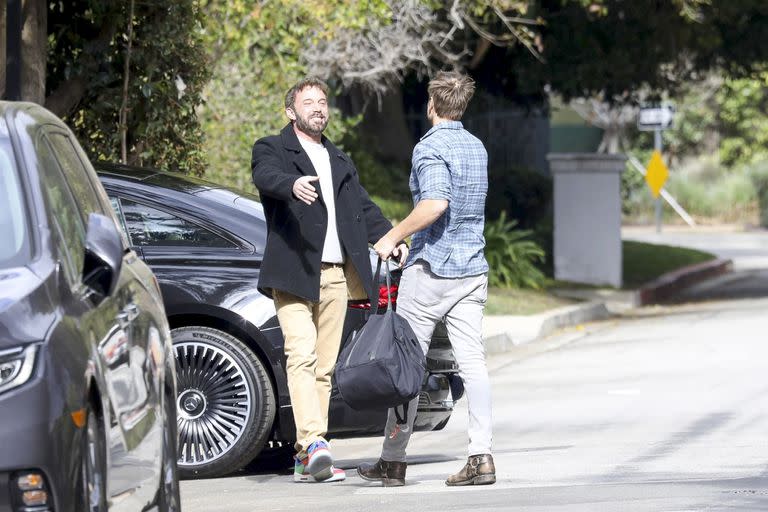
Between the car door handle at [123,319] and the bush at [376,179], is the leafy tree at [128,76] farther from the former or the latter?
the bush at [376,179]

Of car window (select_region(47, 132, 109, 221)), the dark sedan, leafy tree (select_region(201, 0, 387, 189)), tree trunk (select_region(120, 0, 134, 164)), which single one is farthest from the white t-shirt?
leafy tree (select_region(201, 0, 387, 189))

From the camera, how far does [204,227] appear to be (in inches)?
336

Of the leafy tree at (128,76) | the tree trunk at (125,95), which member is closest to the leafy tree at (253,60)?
the leafy tree at (128,76)

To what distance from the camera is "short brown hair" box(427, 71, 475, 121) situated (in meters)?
7.94

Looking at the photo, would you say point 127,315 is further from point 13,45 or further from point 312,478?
point 13,45

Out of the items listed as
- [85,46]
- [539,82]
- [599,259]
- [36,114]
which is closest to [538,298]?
[599,259]

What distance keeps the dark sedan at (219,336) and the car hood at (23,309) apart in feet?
12.1

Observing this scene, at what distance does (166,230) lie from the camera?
28.1 ft

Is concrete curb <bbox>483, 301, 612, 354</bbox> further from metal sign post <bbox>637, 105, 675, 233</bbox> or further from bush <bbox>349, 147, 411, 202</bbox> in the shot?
metal sign post <bbox>637, 105, 675, 233</bbox>

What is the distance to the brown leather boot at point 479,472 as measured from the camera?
25.9ft

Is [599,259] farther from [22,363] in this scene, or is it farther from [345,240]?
[22,363]

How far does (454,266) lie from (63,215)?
9.66 feet

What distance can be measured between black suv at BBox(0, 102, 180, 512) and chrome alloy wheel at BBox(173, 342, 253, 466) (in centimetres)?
213

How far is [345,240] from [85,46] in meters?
4.92
